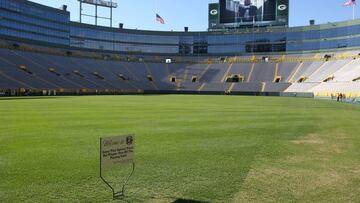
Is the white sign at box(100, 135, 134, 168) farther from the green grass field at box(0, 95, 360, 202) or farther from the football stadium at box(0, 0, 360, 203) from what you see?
the green grass field at box(0, 95, 360, 202)

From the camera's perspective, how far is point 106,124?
21.4 m

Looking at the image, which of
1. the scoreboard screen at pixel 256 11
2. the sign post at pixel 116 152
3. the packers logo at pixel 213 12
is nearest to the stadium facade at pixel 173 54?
the packers logo at pixel 213 12

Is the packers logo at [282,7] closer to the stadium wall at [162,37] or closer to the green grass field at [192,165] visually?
the stadium wall at [162,37]

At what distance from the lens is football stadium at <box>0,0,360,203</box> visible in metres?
9.32

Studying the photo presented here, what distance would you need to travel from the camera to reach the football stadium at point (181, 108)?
9.32 m

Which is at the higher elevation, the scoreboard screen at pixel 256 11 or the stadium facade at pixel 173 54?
the scoreboard screen at pixel 256 11

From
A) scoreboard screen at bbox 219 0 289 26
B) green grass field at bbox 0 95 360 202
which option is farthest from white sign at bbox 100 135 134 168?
scoreboard screen at bbox 219 0 289 26

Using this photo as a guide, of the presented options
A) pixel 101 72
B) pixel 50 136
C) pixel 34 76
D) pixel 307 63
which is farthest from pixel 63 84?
pixel 50 136

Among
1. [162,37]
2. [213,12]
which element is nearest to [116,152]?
[213,12]

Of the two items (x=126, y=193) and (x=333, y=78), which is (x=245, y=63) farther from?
(x=126, y=193)

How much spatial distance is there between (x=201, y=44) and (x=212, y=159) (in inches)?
4740

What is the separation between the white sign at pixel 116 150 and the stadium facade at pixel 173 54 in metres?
75.7

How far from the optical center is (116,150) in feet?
26.0

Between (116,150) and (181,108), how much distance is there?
2896cm
